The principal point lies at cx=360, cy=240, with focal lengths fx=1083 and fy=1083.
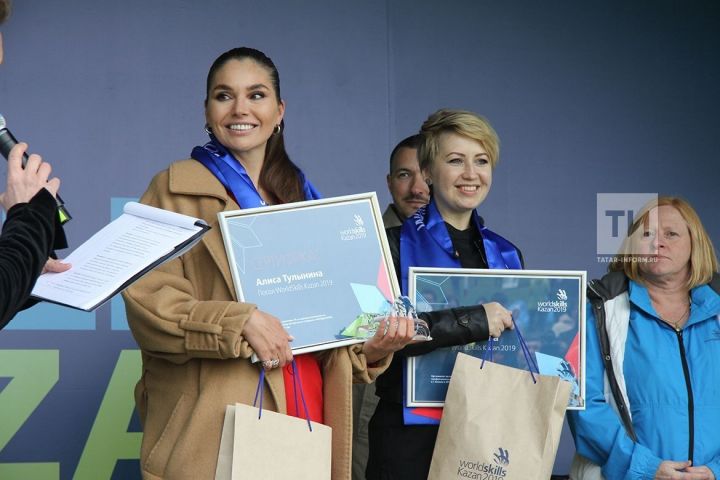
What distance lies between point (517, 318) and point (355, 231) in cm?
57

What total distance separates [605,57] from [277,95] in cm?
241

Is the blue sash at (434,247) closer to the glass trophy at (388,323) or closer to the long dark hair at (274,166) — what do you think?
the glass trophy at (388,323)

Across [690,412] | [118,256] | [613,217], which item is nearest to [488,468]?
[690,412]

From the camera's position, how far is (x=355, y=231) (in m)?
2.86

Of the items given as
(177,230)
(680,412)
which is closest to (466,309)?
(680,412)

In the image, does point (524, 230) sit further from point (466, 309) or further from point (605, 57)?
point (466, 309)

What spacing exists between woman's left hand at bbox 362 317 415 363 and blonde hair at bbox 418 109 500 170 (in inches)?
29.1

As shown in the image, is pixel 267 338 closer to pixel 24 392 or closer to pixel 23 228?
pixel 23 228

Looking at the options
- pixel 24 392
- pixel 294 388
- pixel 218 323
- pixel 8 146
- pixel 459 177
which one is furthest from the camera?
pixel 24 392

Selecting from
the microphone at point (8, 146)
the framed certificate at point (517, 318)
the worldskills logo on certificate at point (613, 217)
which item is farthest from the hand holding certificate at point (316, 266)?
the worldskills logo on certificate at point (613, 217)

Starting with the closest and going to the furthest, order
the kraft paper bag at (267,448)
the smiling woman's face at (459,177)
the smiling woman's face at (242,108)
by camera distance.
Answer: the kraft paper bag at (267,448), the smiling woman's face at (242,108), the smiling woman's face at (459,177)

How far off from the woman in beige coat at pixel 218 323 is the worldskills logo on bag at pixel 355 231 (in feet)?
0.76

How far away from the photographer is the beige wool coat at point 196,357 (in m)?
2.59

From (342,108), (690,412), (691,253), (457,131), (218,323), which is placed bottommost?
(690,412)
